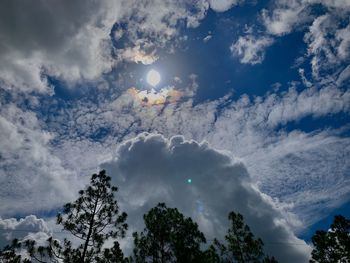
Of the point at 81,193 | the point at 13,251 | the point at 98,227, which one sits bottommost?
the point at 13,251

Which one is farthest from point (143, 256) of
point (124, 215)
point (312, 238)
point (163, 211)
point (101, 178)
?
point (312, 238)

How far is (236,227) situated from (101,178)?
14.5 metres

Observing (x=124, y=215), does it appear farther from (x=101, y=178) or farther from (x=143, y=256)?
(x=143, y=256)

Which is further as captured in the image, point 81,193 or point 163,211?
point 163,211

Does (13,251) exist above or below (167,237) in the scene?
below

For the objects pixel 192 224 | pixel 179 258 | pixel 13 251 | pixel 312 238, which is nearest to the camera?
pixel 13 251

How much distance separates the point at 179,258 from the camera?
22.8 meters

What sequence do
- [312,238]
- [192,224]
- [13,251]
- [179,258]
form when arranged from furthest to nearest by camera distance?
[312,238]
[192,224]
[179,258]
[13,251]

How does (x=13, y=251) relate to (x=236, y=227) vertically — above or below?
below

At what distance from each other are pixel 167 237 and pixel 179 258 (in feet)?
6.22

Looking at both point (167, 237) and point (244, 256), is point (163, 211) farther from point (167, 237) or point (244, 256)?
point (244, 256)

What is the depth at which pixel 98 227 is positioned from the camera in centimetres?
1855

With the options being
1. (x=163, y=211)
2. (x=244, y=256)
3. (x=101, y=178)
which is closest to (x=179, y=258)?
(x=163, y=211)

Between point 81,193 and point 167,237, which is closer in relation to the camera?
point 81,193
